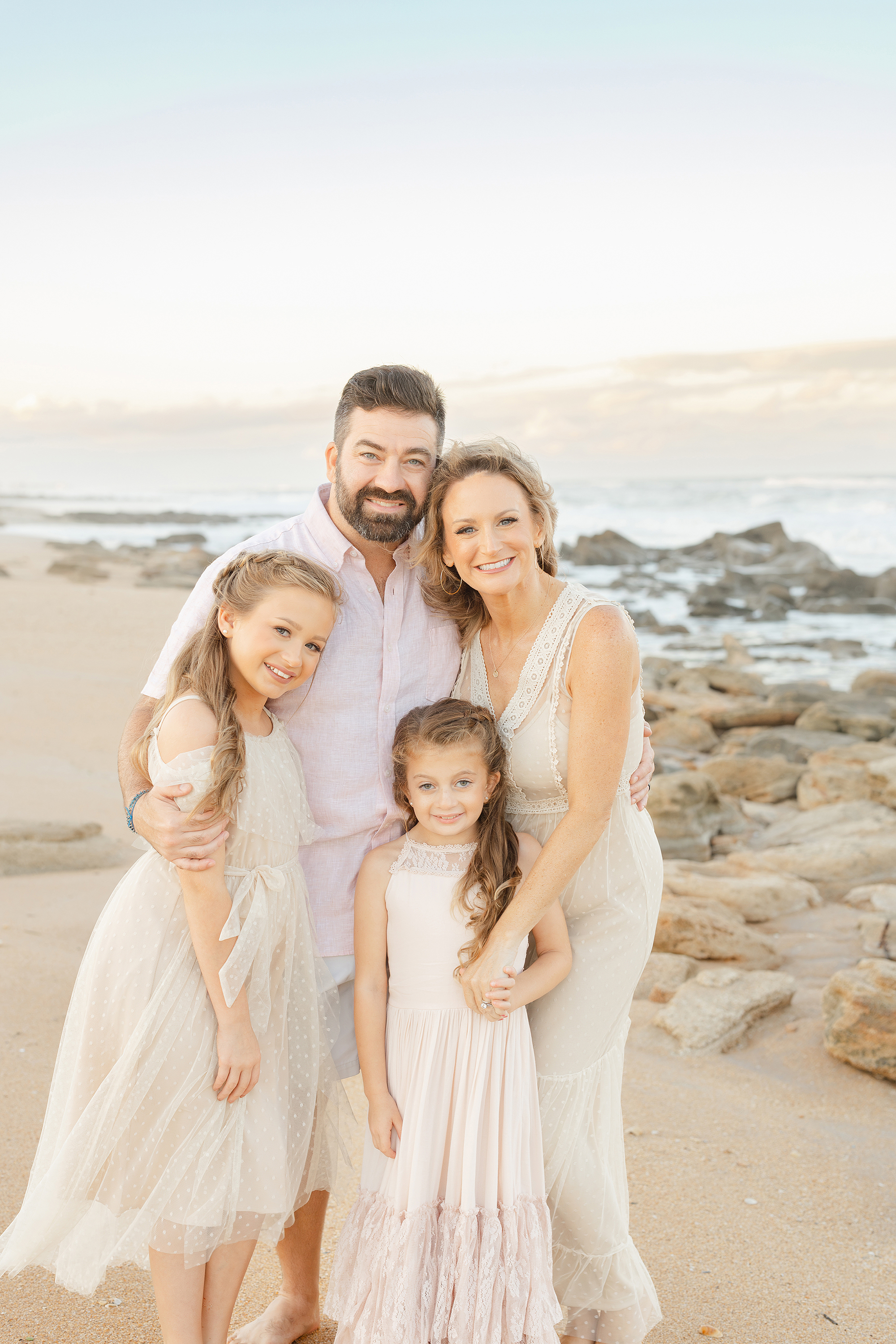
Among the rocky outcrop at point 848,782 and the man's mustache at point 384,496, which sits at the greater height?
the man's mustache at point 384,496

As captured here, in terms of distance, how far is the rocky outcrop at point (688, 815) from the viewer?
7.30 meters

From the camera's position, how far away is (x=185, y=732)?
2.54 meters

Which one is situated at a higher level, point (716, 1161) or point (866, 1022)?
point (866, 1022)

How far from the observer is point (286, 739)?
2.85m

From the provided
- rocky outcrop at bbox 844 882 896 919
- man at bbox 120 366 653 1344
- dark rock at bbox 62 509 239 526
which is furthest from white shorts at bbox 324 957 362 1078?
dark rock at bbox 62 509 239 526

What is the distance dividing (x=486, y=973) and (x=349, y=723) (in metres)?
0.77

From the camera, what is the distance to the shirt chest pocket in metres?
3.01

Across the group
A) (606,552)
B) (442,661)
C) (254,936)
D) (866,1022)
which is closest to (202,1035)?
(254,936)

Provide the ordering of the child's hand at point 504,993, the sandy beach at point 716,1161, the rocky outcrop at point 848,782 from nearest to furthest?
the child's hand at point 504,993
the sandy beach at point 716,1161
the rocky outcrop at point 848,782

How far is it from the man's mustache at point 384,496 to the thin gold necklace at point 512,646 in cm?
46

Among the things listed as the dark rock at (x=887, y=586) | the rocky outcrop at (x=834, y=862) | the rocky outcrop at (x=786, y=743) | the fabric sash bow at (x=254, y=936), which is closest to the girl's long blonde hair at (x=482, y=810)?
the fabric sash bow at (x=254, y=936)

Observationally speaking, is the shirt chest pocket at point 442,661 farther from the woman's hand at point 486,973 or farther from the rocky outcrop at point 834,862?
the rocky outcrop at point 834,862

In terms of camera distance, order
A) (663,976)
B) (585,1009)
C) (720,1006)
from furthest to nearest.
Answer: (663,976) → (720,1006) → (585,1009)

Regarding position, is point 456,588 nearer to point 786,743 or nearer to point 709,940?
point 709,940
